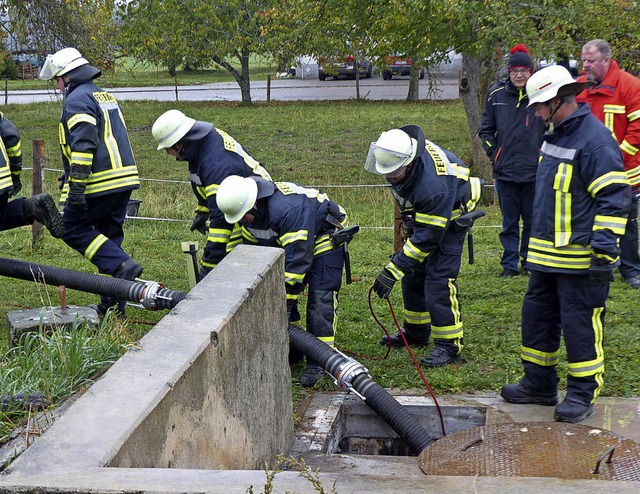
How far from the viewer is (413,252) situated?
5.55 m

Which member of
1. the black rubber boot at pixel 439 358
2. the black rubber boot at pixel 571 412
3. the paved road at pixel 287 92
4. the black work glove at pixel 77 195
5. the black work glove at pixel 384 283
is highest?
the black work glove at pixel 77 195

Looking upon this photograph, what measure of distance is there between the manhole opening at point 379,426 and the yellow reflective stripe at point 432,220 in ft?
3.66

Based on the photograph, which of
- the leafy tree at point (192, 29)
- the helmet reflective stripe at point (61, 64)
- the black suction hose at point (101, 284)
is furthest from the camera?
the leafy tree at point (192, 29)

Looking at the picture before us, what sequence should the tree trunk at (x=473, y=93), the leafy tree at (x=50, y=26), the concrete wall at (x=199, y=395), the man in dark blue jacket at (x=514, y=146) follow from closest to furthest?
the concrete wall at (x=199, y=395)
the man in dark blue jacket at (x=514, y=146)
the tree trunk at (x=473, y=93)
the leafy tree at (x=50, y=26)

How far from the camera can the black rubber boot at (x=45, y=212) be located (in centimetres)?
662

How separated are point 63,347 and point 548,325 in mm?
2633

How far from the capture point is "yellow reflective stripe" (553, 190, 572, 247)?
4602mm

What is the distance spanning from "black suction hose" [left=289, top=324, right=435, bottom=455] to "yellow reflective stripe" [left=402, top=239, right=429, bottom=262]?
82cm

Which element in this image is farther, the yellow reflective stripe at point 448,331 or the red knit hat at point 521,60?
the red knit hat at point 521,60

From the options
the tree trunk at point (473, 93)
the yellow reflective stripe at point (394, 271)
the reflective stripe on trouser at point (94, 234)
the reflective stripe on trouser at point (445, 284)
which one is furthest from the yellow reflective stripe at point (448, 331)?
the tree trunk at point (473, 93)

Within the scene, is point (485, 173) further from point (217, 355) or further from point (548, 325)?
point (217, 355)

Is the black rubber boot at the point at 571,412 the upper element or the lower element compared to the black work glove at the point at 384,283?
lower

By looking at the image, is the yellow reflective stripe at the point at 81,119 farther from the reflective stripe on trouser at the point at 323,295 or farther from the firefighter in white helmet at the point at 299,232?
the reflective stripe on trouser at the point at 323,295

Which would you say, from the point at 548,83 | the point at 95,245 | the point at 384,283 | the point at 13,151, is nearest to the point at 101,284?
the point at 95,245
